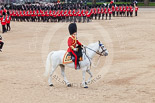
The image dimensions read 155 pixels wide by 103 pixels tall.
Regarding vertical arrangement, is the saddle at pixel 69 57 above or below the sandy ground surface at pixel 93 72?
above

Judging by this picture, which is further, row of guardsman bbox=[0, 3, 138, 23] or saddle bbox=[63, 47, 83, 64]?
row of guardsman bbox=[0, 3, 138, 23]

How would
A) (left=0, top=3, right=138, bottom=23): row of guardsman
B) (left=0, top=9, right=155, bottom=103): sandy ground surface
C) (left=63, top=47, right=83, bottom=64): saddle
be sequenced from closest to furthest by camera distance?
(left=0, top=9, right=155, bottom=103): sandy ground surface
(left=63, top=47, right=83, bottom=64): saddle
(left=0, top=3, right=138, bottom=23): row of guardsman

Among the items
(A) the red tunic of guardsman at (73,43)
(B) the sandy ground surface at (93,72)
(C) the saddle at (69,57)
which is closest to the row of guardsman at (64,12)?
(B) the sandy ground surface at (93,72)

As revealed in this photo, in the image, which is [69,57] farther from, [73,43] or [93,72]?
[93,72]

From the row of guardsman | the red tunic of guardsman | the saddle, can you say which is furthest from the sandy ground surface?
the row of guardsman

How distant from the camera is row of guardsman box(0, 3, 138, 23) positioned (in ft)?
104

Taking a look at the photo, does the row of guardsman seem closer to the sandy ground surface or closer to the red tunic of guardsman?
the sandy ground surface

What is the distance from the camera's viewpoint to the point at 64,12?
32.2 metres

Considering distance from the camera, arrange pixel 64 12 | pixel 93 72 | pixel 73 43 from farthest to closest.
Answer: pixel 64 12 < pixel 93 72 < pixel 73 43

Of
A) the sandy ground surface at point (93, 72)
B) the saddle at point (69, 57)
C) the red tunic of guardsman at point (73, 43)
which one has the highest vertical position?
the red tunic of guardsman at point (73, 43)

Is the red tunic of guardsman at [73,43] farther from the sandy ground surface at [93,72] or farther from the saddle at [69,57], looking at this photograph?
the sandy ground surface at [93,72]

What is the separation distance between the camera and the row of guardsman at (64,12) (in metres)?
31.6

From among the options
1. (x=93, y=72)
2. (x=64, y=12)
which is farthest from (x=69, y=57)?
(x=64, y=12)

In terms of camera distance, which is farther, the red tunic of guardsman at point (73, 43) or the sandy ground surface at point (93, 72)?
the red tunic of guardsman at point (73, 43)
